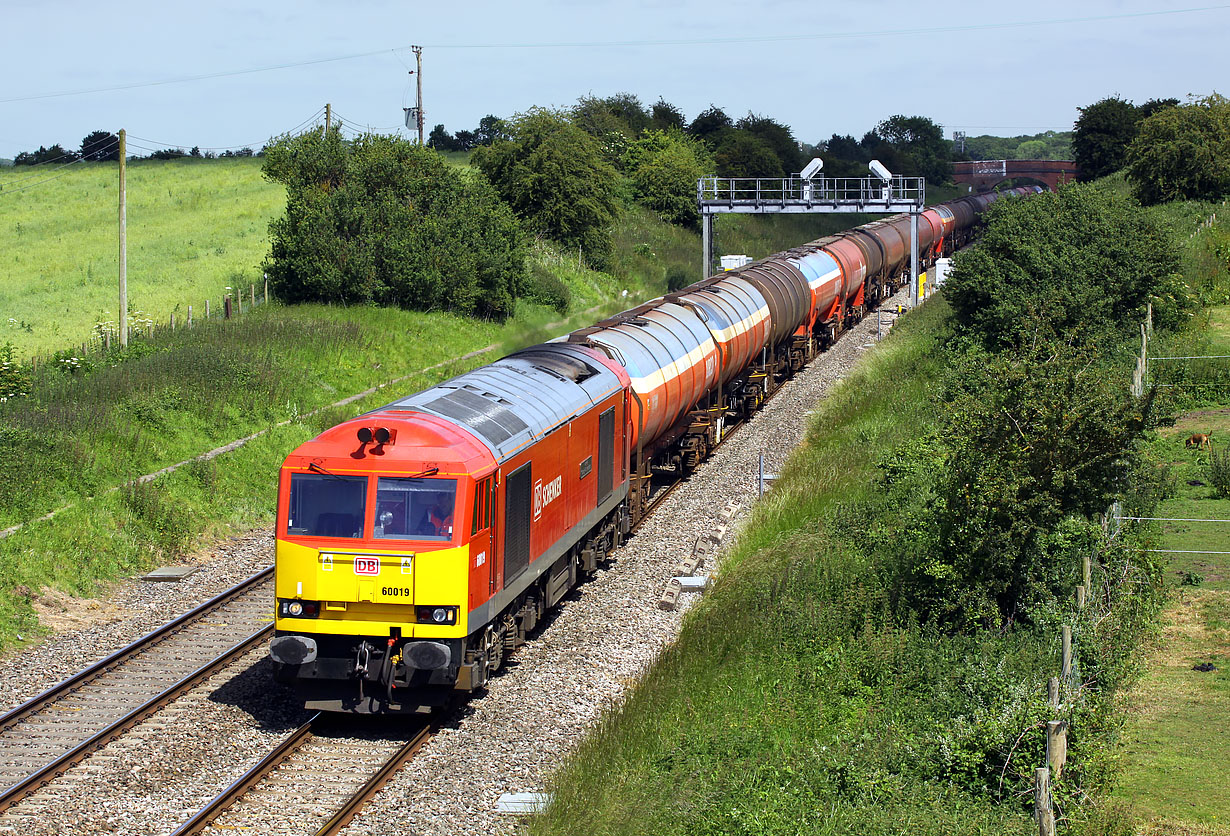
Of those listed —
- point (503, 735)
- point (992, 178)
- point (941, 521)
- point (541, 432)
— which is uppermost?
point (992, 178)

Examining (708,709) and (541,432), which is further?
(541,432)

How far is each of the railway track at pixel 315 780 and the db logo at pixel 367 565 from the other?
6.15 ft

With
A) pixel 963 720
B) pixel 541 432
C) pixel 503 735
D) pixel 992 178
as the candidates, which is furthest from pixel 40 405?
pixel 992 178

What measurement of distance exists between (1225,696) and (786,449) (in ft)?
49.6

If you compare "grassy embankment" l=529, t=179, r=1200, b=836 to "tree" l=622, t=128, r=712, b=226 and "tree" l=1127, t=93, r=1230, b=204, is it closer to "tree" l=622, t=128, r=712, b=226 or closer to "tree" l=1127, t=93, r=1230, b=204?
"tree" l=1127, t=93, r=1230, b=204

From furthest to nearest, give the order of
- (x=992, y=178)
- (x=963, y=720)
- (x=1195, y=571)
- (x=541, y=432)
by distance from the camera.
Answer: (x=992, y=178)
(x=1195, y=571)
(x=541, y=432)
(x=963, y=720)

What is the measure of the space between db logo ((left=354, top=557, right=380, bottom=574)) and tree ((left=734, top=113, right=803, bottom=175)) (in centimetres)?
7848

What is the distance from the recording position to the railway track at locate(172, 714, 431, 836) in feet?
36.2

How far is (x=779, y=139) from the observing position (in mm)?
91750

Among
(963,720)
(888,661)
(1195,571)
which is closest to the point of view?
(963,720)

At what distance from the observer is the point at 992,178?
120 meters

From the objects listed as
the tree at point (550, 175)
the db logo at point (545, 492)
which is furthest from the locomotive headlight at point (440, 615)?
the tree at point (550, 175)

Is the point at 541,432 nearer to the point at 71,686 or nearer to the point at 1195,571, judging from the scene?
the point at 71,686

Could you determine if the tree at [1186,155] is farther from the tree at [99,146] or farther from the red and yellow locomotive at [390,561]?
the tree at [99,146]
